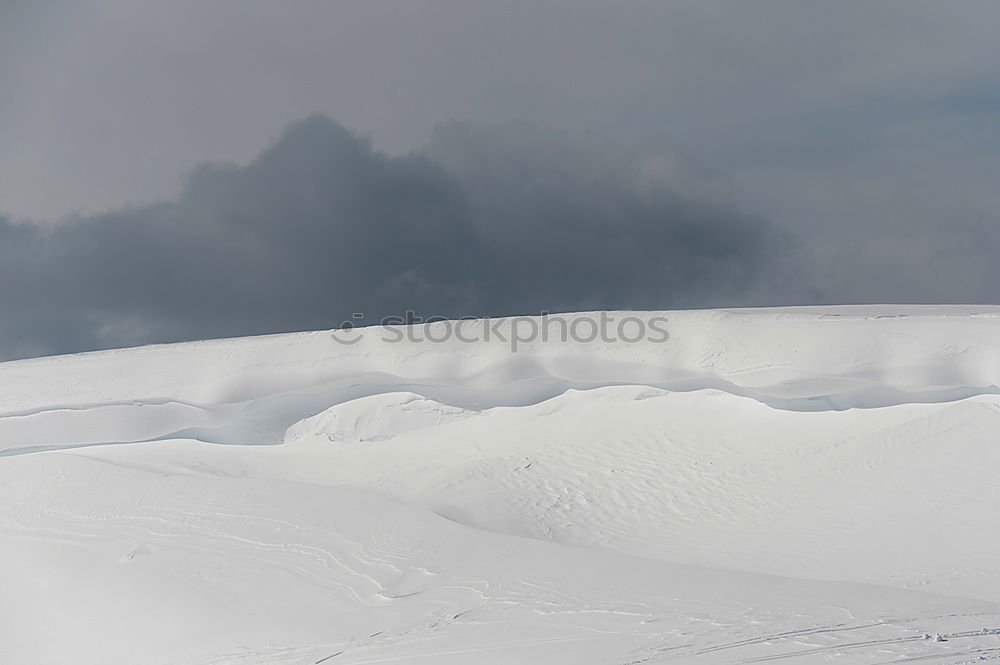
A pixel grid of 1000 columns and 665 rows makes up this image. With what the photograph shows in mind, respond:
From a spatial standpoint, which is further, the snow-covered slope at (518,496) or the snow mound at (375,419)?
the snow mound at (375,419)

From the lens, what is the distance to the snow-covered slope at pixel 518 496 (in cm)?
585

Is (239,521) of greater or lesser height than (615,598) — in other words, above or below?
above

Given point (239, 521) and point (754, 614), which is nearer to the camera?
point (754, 614)

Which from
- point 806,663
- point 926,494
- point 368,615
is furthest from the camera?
point 926,494

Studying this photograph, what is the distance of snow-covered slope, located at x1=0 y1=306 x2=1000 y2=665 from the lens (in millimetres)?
5852

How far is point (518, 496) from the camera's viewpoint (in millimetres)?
9047

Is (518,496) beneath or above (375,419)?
beneath

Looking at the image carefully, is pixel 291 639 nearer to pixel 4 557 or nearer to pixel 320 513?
pixel 320 513

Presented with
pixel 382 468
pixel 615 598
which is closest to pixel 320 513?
pixel 382 468

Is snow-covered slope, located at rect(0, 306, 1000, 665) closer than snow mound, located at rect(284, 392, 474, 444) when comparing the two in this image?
Yes

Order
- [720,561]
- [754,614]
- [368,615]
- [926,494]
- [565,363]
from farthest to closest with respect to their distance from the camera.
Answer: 1. [565,363]
2. [926,494]
3. [720,561]
4. [368,615]
5. [754,614]

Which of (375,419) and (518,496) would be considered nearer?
(518,496)

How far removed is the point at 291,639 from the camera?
6.37 m

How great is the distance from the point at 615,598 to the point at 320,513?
131 inches
